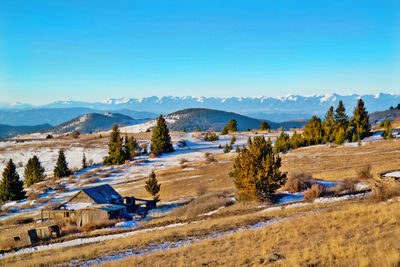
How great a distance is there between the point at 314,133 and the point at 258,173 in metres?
43.3

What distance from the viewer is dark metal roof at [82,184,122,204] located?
3151 cm

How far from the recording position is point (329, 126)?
60.4 m

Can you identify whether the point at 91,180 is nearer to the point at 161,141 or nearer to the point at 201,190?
the point at 161,141

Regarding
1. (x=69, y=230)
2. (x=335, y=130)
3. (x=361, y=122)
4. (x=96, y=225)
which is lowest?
(x=69, y=230)

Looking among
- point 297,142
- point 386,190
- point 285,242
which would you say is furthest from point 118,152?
point 285,242

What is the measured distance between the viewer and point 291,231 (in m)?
13.6

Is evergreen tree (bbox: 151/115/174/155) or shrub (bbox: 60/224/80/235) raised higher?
evergreen tree (bbox: 151/115/174/155)

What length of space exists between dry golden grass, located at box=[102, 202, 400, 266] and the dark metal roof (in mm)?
20649

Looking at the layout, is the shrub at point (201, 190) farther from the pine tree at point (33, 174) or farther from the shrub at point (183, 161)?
the pine tree at point (33, 174)

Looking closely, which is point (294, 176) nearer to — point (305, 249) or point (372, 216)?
point (372, 216)

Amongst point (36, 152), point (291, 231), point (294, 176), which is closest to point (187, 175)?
point (294, 176)

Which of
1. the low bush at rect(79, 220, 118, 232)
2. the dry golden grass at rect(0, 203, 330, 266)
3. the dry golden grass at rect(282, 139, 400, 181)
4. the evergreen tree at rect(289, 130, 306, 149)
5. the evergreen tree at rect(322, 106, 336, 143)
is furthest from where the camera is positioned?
the evergreen tree at rect(289, 130, 306, 149)

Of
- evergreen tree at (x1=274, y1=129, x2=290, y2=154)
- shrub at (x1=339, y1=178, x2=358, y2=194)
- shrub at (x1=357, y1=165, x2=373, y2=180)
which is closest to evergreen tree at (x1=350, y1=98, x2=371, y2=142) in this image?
evergreen tree at (x1=274, y1=129, x2=290, y2=154)

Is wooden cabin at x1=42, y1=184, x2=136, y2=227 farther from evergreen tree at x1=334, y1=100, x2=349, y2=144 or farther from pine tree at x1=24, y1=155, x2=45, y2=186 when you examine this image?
evergreen tree at x1=334, y1=100, x2=349, y2=144
